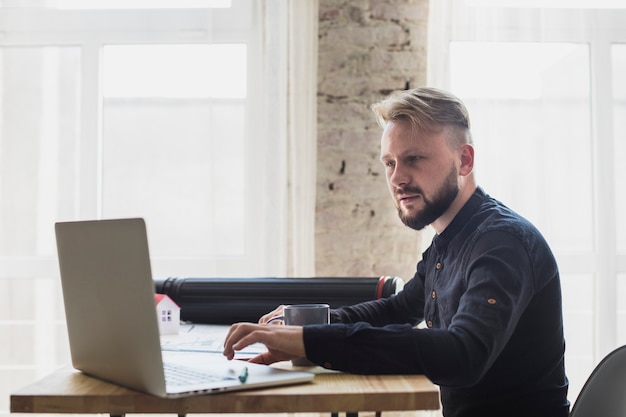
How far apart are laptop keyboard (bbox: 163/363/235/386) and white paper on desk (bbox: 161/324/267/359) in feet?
0.58

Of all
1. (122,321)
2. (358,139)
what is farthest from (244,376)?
(358,139)

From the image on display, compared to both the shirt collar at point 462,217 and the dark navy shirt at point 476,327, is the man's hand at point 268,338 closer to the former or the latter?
the dark navy shirt at point 476,327

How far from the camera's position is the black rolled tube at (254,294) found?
6.86 ft

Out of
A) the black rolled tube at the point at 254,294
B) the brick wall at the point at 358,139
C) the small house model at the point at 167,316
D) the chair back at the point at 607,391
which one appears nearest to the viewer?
the chair back at the point at 607,391

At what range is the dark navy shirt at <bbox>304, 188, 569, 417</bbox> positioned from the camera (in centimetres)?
115

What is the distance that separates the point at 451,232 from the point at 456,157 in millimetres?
174

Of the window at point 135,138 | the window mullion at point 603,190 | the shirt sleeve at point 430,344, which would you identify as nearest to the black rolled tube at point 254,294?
the window at point 135,138

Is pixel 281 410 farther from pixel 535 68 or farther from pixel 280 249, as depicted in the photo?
pixel 535 68

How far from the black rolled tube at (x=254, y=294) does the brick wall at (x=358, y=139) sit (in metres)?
0.74

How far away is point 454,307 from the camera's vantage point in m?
1.45

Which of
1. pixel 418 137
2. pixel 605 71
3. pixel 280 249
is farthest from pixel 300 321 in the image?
pixel 605 71

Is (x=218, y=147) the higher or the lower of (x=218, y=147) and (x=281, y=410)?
the higher

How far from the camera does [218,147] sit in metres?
2.97

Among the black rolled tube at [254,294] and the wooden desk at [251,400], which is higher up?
the black rolled tube at [254,294]
